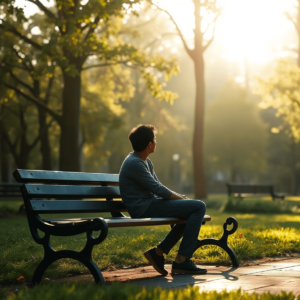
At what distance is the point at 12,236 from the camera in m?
8.21

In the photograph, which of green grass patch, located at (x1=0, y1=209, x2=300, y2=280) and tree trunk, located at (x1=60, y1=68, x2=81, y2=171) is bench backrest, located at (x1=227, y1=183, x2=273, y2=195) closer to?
tree trunk, located at (x1=60, y1=68, x2=81, y2=171)

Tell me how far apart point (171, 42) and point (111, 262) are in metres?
38.2

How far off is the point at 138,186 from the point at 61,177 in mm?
771

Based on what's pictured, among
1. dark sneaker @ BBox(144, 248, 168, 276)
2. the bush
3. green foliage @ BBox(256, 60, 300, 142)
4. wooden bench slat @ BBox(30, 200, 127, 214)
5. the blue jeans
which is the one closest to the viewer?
wooden bench slat @ BBox(30, 200, 127, 214)

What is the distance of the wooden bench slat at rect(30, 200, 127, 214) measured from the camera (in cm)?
470

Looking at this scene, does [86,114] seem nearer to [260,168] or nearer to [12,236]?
[12,236]

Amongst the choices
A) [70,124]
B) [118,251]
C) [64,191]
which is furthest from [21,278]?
[70,124]

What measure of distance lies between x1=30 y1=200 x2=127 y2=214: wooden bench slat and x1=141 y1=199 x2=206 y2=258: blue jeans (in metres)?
0.52

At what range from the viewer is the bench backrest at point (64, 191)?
472 cm

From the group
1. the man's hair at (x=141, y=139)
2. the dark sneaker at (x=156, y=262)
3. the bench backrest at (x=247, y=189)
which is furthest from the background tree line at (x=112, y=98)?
the dark sneaker at (x=156, y=262)

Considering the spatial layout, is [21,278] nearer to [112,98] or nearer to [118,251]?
[118,251]

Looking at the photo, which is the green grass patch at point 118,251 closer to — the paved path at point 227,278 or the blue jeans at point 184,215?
the paved path at point 227,278

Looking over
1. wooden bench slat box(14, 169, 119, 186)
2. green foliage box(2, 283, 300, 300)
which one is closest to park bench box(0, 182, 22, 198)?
wooden bench slat box(14, 169, 119, 186)

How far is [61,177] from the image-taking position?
516 cm
